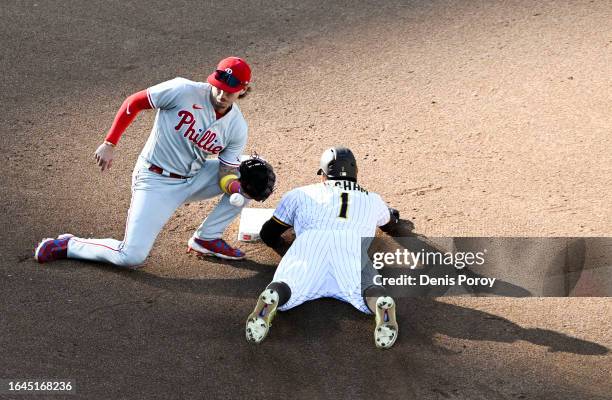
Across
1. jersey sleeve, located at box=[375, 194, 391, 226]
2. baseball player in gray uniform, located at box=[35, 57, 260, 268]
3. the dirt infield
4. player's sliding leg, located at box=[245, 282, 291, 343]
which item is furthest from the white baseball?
jersey sleeve, located at box=[375, 194, 391, 226]

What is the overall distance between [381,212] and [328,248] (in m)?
0.58

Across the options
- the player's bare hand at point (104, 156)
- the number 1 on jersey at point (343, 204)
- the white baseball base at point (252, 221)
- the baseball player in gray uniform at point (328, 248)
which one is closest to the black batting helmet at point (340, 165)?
the baseball player in gray uniform at point (328, 248)

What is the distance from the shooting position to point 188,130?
6.03 metres

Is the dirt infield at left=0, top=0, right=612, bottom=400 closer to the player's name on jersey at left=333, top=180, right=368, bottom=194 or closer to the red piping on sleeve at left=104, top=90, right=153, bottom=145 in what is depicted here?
the player's name on jersey at left=333, top=180, right=368, bottom=194

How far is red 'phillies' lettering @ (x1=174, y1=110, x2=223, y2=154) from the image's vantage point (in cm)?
600

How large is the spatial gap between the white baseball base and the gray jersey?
0.63 m

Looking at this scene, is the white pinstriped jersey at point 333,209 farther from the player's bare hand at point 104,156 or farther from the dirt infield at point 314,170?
the player's bare hand at point 104,156

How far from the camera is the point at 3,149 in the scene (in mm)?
7418

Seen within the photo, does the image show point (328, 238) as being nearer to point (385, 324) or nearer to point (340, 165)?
point (340, 165)

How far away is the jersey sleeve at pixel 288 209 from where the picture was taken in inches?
240

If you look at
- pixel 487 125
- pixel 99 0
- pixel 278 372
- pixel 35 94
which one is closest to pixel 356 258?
pixel 278 372

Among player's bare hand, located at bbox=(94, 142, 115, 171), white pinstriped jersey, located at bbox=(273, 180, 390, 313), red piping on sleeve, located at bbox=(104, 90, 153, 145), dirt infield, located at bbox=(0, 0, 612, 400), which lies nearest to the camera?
dirt infield, located at bbox=(0, 0, 612, 400)

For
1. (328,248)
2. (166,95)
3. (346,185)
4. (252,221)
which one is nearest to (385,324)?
A: (328,248)

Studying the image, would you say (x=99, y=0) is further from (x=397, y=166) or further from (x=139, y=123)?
(x=397, y=166)
